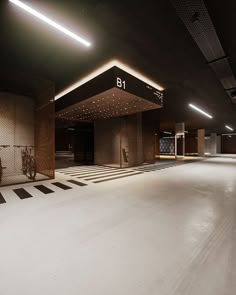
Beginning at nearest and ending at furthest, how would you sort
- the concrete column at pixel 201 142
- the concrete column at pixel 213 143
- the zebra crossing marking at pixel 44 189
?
the zebra crossing marking at pixel 44 189, the concrete column at pixel 201 142, the concrete column at pixel 213 143

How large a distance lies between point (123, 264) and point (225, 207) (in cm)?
244

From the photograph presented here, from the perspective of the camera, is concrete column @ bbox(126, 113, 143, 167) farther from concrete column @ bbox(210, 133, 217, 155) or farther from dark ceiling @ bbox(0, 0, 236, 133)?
concrete column @ bbox(210, 133, 217, 155)

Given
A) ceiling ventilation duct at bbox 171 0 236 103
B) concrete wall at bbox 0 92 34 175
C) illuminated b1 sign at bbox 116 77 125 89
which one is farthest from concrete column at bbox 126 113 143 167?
ceiling ventilation duct at bbox 171 0 236 103

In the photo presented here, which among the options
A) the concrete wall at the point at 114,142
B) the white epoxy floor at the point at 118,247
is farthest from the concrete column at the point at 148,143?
the white epoxy floor at the point at 118,247

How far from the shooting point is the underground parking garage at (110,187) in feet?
4.95

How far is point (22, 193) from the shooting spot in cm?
408

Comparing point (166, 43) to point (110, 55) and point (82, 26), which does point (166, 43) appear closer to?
point (110, 55)

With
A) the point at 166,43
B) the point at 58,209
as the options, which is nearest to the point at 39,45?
the point at 166,43

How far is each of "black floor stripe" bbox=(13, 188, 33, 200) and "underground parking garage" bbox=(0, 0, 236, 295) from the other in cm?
5

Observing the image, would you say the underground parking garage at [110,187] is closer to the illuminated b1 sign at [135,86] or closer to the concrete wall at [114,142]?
the illuminated b1 sign at [135,86]

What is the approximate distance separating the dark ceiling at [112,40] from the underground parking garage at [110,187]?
0.02 meters

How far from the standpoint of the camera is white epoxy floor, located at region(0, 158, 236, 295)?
136cm

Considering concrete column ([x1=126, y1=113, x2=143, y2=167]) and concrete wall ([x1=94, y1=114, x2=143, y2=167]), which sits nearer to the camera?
concrete column ([x1=126, y1=113, x2=143, y2=167])

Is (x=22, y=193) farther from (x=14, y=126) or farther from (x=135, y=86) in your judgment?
(x=135, y=86)
